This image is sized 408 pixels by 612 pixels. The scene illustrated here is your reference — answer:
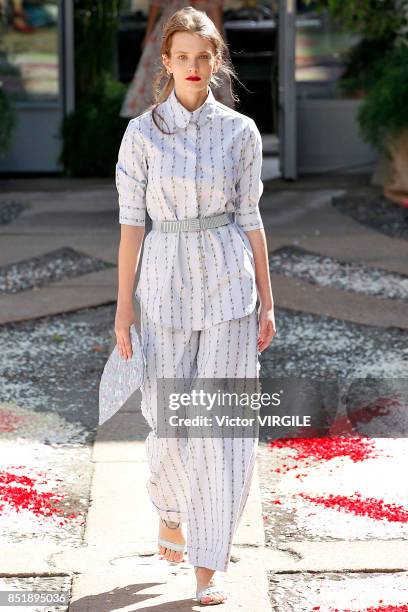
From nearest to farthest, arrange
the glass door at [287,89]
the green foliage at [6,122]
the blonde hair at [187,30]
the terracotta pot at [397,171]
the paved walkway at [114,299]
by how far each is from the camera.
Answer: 1. the blonde hair at [187,30]
2. the paved walkway at [114,299]
3. the terracotta pot at [397,171]
4. the green foliage at [6,122]
5. the glass door at [287,89]

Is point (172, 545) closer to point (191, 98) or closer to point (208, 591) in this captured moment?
point (208, 591)

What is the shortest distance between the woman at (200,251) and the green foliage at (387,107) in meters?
5.91

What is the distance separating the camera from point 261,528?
3.89m

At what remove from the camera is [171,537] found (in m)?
3.58

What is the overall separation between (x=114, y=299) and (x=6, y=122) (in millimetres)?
3765

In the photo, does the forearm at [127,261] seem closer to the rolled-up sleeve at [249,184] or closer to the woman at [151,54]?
the rolled-up sleeve at [249,184]

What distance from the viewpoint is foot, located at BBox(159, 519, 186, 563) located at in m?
3.57

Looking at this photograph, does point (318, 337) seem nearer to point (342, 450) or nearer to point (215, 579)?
point (342, 450)

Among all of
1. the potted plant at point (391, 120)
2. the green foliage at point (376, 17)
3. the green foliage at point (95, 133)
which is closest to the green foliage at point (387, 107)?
the potted plant at point (391, 120)

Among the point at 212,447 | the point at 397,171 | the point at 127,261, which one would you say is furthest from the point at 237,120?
the point at 397,171

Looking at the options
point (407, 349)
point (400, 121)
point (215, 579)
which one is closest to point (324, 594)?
point (215, 579)

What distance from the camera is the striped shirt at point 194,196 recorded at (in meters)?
3.32

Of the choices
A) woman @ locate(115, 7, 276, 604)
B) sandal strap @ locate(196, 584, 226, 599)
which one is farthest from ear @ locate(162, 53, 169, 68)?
sandal strap @ locate(196, 584, 226, 599)

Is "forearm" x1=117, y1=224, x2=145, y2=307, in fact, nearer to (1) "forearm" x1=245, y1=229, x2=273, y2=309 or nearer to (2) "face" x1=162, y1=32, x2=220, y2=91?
(1) "forearm" x1=245, y1=229, x2=273, y2=309
